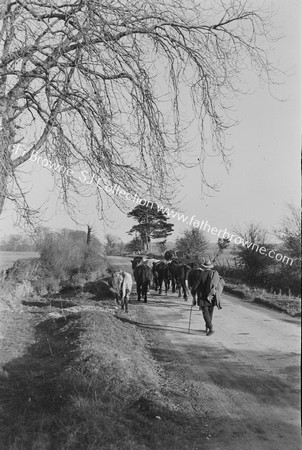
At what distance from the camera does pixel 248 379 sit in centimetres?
359

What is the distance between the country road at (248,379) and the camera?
8.14 feet

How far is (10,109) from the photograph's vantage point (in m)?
3.78

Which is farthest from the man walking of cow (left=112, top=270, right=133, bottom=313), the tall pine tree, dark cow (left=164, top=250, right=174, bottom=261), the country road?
cow (left=112, top=270, right=133, bottom=313)

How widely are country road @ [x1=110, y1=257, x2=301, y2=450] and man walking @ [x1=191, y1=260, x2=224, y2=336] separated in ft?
0.54

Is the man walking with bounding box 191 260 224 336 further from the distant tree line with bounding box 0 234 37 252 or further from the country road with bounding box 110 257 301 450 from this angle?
the distant tree line with bounding box 0 234 37 252

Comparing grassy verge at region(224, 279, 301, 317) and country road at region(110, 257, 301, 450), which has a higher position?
grassy verge at region(224, 279, 301, 317)

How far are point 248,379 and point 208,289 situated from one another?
1.39 meters

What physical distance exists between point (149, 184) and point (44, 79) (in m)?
1.28

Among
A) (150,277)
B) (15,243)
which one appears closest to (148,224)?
(15,243)

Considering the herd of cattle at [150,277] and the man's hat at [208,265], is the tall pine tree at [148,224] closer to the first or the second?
the man's hat at [208,265]

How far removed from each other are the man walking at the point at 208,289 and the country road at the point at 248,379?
6.5 inches

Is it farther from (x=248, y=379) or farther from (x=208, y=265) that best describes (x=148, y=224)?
(x=248, y=379)

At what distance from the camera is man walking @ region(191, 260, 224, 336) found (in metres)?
3.89

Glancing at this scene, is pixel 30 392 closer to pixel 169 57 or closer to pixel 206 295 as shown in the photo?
pixel 206 295
